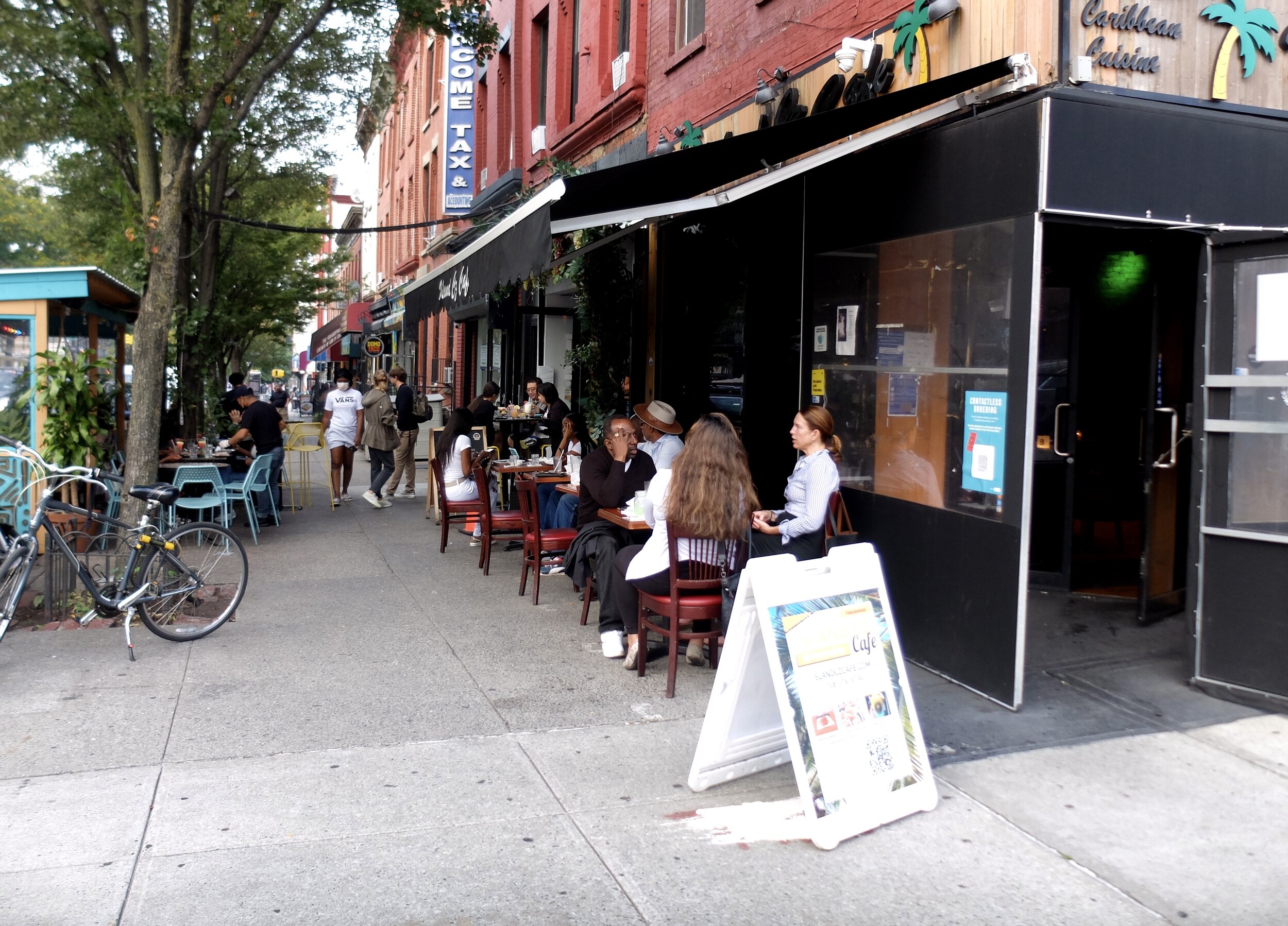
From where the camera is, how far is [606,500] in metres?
6.83

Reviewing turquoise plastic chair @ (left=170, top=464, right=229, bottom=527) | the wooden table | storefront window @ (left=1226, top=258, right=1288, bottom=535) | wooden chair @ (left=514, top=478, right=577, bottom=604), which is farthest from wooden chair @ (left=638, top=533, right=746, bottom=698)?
turquoise plastic chair @ (left=170, top=464, right=229, bottom=527)

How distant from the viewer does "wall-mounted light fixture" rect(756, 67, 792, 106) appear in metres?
8.16

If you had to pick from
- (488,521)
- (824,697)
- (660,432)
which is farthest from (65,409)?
(824,697)

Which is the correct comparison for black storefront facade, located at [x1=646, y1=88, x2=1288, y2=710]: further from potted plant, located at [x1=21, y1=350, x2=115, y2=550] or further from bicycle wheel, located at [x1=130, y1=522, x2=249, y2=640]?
potted plant, located at [x1=21, y1=350, x2=115, y2=550]

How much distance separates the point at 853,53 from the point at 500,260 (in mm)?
2662

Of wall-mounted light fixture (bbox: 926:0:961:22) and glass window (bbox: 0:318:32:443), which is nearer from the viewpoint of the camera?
wall-mounted light fixture (bbox: 926:0:961:22)

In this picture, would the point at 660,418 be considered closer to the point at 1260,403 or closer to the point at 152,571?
the point at 152,571

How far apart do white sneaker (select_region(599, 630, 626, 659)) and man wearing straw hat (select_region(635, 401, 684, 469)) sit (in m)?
1.83

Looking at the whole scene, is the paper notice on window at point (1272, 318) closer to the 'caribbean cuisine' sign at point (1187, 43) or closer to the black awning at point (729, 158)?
the 'caribbean cuisine' sign at point (1187, 43)

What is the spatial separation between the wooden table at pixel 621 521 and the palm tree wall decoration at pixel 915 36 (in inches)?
118

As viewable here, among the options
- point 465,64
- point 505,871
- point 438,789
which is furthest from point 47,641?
point 465,64

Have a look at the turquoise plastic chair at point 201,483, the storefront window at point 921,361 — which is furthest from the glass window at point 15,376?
the storefront window at point 921,361

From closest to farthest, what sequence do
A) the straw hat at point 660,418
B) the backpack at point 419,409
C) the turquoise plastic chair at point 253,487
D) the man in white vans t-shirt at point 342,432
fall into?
1. the straw hat at point 660,418
2. the turquoise plastic chair at point 253,487
3. the man in white vans t-shirt at point 342,432
4. the backpack at point 419,409

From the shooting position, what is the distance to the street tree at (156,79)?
26.2 ft
